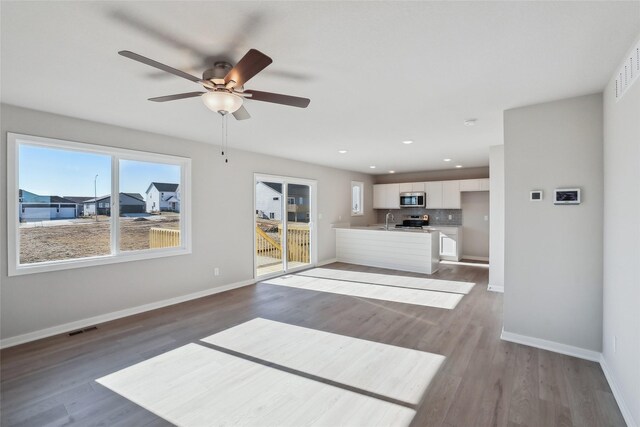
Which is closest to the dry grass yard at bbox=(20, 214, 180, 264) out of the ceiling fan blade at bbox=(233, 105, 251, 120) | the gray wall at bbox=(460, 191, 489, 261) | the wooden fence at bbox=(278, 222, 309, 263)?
the ceiling fan blade at bbox=(233, 105, 251, 120)

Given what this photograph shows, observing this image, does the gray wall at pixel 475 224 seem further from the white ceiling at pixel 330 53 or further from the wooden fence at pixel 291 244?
the white ceiling at pixel 330 53

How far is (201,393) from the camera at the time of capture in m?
2.25

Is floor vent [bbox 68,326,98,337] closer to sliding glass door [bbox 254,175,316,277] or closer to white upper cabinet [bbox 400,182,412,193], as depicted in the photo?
sliding glass door [bbox 254,175,316,277]

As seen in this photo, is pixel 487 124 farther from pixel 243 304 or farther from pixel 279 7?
pixel 243 304

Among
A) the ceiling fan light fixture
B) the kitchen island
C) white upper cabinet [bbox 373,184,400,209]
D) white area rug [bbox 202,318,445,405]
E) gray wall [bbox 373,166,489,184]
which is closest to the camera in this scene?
the ceiling fan light fixture

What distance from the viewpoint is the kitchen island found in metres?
6.27

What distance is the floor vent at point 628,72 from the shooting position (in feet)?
5.98

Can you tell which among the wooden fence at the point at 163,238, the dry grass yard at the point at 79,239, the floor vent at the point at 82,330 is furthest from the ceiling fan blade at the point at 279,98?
the floor vent at the point at 82,330

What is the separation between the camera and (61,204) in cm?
343

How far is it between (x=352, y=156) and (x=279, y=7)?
14.9 ft

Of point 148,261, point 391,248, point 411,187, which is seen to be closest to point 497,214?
point 391,248

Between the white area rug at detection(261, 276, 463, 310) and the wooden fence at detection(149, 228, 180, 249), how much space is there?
6.00 ft

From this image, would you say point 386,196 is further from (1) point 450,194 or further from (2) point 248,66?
(2) point 248,66

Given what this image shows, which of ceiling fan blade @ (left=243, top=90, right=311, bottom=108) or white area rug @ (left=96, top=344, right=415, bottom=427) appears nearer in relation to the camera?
white area rug @ (left=96, top=344, right=415, bottom=427)
